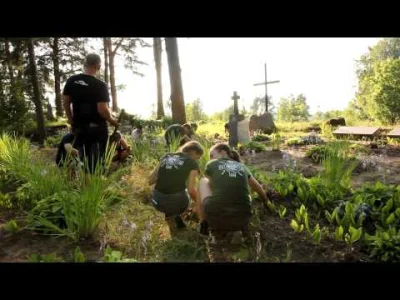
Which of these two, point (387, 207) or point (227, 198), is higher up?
point (227, 198)

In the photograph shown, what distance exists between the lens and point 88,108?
4.53 m

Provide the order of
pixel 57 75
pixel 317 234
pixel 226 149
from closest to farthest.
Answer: pixel 317 234
pixel 226 149
pixel 57 75

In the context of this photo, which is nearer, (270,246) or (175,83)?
(270,246)

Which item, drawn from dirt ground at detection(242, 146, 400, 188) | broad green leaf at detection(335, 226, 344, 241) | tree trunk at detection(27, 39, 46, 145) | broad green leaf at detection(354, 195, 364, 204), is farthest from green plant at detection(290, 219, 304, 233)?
tree trunk at detection(27, 39, 46, 145)

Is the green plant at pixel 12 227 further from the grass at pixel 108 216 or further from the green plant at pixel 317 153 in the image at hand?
the green plant at pixel 317 153

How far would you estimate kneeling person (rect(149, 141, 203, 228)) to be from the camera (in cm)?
374

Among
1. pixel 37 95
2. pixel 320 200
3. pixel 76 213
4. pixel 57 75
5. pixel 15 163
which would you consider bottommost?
pixel 320 200

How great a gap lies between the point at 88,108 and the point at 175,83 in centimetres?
566

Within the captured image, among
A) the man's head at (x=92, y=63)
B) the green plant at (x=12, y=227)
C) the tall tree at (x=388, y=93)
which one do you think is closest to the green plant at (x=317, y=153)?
the man's head at (x=92, y=63)

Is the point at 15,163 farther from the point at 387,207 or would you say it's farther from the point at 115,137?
the point at 387,207

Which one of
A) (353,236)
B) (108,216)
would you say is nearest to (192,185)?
(108,216)
